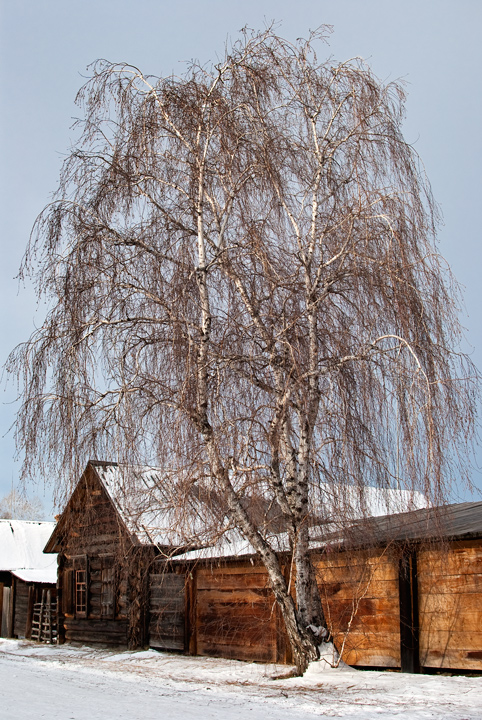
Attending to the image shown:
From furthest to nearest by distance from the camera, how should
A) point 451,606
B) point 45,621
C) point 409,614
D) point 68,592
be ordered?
1. point 45,621
2. point 68,592
3. point 409,614
4. point 451,606

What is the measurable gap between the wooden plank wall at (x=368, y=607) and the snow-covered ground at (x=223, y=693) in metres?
0.85

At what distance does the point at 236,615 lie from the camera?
14.4 m

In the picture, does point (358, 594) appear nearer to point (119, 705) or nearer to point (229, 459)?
point (229, 459)

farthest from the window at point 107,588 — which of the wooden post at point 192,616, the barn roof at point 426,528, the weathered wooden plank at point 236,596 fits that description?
the barn roof at point 426,528

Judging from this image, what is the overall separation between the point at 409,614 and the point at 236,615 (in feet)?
13.9

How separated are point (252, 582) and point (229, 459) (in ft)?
15.2

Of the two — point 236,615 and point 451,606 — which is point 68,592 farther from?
point 451,606

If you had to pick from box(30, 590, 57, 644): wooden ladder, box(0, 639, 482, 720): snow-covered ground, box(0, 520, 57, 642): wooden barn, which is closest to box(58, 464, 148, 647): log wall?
box(30, 590, 57, 644): wooden ladder

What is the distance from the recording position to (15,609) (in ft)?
81.0

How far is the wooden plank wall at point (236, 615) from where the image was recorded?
44.5 ft

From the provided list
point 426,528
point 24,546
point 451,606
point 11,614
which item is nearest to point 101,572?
point 11,614

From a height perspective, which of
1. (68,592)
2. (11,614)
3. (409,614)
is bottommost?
(11,614)

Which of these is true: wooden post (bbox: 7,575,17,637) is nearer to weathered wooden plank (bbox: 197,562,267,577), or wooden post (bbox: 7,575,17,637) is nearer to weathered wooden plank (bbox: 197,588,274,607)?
weathered wooden plank (bbox: 197,588,274,607)

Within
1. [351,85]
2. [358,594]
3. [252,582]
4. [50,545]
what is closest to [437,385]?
[358,594]
